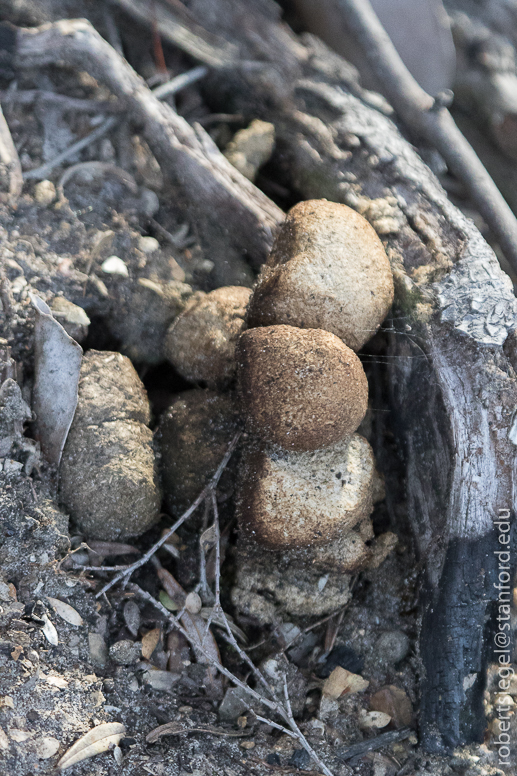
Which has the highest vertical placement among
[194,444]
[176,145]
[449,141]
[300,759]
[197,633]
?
[449,141]

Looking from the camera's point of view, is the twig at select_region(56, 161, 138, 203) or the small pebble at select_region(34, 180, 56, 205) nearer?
the small pebble at select_region(34, 180, 56, 205)

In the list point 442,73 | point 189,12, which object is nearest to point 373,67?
point 442,73

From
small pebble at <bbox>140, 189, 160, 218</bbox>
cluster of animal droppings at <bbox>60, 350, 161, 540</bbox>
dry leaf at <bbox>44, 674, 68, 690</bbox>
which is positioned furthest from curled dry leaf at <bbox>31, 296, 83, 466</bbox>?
small pebble at <bbox>140, 189, 160, 218</bbox>

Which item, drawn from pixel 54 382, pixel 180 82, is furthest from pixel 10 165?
pixel 54 382

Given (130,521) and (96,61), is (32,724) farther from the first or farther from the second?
(96,61)

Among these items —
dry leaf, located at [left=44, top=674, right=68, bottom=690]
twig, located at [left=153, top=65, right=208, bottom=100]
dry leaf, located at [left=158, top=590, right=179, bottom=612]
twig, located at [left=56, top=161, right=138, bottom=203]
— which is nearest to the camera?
dry leaf, located at [left=44, top=674, right=68, bottom=690]

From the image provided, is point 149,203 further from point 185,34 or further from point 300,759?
point 300,759

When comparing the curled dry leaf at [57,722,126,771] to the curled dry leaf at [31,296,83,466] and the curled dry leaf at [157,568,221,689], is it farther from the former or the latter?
the curled dry leaf at [31,296,83,466]
